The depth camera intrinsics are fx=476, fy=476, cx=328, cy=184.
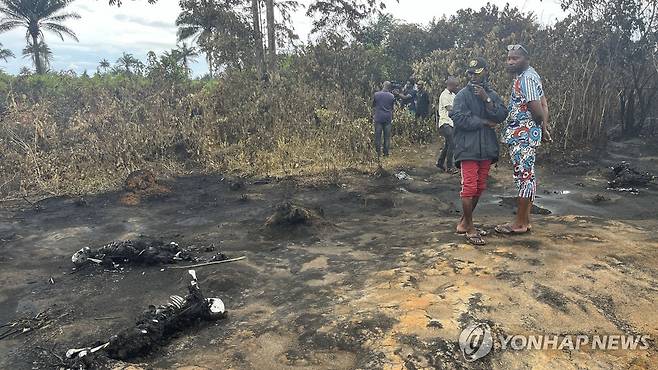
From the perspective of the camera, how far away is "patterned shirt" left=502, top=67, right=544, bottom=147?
12.8 ft

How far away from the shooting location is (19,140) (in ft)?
32.0

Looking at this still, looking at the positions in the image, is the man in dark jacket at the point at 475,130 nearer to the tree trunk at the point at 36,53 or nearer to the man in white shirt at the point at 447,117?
the man in white shirt at the point at 447,117

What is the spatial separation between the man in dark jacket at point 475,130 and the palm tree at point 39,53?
31299 mm

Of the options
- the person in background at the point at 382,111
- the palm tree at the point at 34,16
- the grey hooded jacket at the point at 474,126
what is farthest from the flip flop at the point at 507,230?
the palm tree at the point at 34,16

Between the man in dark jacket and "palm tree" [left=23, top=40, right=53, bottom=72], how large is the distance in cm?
3130

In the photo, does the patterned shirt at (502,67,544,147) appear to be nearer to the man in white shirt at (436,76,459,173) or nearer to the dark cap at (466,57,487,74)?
the dark cap at (466,57,487,74)

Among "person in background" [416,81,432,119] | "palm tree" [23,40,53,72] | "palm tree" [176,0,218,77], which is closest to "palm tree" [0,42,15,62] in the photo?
"palm tree" [23,40,53,72]

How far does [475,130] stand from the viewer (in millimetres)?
3965

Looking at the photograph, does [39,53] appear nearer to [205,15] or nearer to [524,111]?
[205,15]

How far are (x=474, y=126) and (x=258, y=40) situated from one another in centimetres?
1107

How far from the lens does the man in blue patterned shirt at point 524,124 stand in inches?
154

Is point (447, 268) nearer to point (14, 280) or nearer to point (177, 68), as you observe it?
point (14, 280)

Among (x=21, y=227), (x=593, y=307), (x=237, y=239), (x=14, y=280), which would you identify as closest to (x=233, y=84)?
(x=21, y=227)

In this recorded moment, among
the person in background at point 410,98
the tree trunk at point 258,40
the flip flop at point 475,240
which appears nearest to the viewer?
the flip flop at point 475,240
